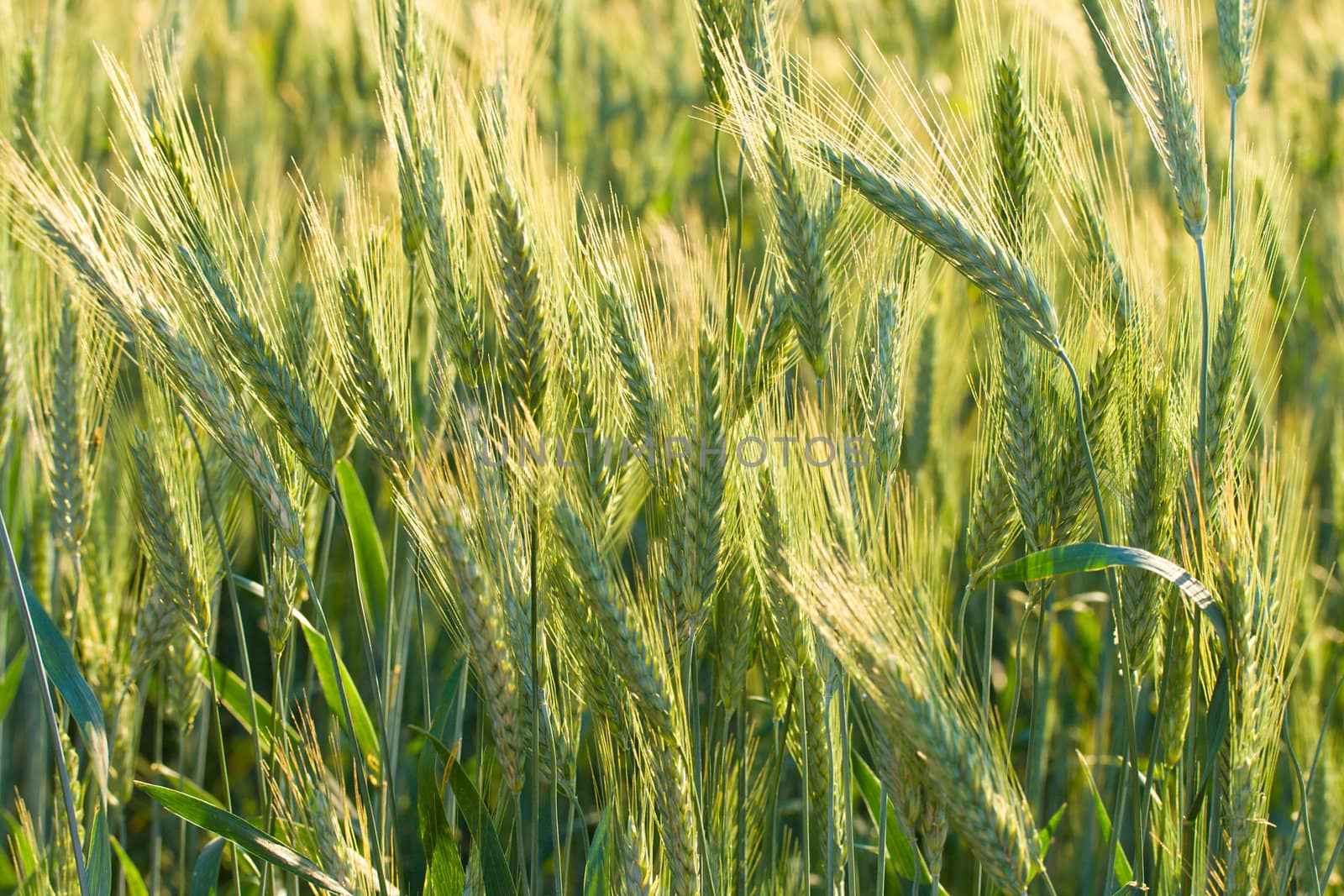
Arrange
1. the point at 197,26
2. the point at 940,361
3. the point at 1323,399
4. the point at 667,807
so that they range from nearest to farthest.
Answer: the point at 667,807
the point at 940,361
the point at 1323,399
the point at 197,26

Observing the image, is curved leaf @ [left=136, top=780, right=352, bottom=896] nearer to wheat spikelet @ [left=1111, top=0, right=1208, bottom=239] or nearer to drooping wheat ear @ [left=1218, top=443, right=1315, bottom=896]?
drooping wheat ear @ [left=1218, top=443, right=1315, bottom=896]

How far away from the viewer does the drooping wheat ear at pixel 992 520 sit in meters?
1.26

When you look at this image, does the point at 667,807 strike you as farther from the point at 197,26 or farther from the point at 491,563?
the point at 197,26

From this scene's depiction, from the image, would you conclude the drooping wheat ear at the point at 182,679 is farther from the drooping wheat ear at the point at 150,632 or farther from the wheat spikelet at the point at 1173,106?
the wheat spikelet at the point at 1173,106

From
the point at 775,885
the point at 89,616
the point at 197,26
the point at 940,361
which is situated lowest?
the point at 775,885

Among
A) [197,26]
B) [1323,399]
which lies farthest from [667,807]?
[197,26]

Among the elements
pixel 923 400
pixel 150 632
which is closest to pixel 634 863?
pixel 150 632

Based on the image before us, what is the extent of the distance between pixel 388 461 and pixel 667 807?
46cm

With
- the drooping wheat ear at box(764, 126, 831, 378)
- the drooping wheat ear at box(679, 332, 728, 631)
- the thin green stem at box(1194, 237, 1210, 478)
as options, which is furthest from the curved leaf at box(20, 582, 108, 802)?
the thin green stem at box(1194, 237, 1210, 478)

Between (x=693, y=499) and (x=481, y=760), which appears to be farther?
(x=481, y=760)

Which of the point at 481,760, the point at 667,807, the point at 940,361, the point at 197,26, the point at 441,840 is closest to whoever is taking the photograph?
the point at 667,807

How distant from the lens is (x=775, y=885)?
1.31 meters

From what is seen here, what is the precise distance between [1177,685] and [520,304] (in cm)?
91

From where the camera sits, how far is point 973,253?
113 cm
